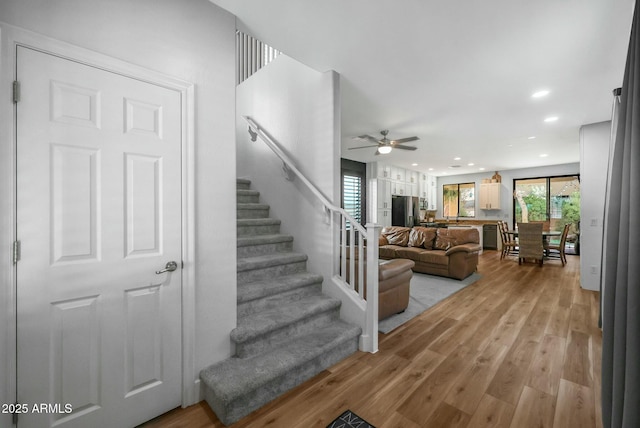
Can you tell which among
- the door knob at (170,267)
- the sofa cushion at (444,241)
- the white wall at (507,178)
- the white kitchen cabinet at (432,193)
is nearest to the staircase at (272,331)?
the door knob at (170,267)

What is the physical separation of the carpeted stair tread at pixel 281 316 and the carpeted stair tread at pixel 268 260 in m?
0.39

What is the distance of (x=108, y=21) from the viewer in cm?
151

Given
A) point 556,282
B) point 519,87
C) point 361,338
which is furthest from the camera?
point 556,282

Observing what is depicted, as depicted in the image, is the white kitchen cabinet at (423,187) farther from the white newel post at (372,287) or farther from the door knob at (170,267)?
the door knob at (170,267)

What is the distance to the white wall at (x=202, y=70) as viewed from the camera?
1.48 metres

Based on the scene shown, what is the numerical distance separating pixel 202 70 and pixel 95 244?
4.26 ft

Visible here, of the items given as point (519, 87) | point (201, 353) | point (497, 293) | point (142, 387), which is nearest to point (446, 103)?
point (519, 87)

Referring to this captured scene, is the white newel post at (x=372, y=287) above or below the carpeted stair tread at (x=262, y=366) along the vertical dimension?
above

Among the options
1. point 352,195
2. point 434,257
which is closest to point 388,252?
point 434,257

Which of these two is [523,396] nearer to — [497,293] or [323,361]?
[323,361]

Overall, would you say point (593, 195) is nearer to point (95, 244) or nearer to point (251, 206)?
point (251, 206)

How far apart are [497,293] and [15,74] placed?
547cm

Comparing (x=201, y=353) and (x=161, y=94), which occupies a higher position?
(x=161, y=94)

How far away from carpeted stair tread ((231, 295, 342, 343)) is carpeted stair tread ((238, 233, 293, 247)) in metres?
0.69
